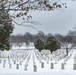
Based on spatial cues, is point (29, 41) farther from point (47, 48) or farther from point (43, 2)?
point (43, 2)

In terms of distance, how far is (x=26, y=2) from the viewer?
28.0ft

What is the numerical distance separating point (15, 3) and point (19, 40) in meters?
125

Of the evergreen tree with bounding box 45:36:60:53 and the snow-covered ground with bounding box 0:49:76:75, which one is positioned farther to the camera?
the evergreen tree with bounding box 45:36:60:53

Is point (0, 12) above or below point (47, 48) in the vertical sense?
above

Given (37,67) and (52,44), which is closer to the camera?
(37,67)

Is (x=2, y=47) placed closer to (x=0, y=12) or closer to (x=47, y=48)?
(x=47, y=48)

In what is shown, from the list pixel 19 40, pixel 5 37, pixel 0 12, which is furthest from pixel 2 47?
pixel 19 40

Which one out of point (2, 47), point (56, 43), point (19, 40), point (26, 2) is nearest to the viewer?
point (26, 2)

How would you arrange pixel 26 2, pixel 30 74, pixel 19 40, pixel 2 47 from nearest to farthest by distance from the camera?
pixel 26 2, pixel 30 74, pixel 2 47, pixel 19 40

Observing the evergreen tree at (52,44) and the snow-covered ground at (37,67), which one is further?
the evergreen tree at (52,44)

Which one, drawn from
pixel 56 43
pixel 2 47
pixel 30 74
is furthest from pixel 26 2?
pixel 56 43

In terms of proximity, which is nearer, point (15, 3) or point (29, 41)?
point (15, 3)

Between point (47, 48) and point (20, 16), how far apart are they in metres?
37.5

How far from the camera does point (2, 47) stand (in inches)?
1519
